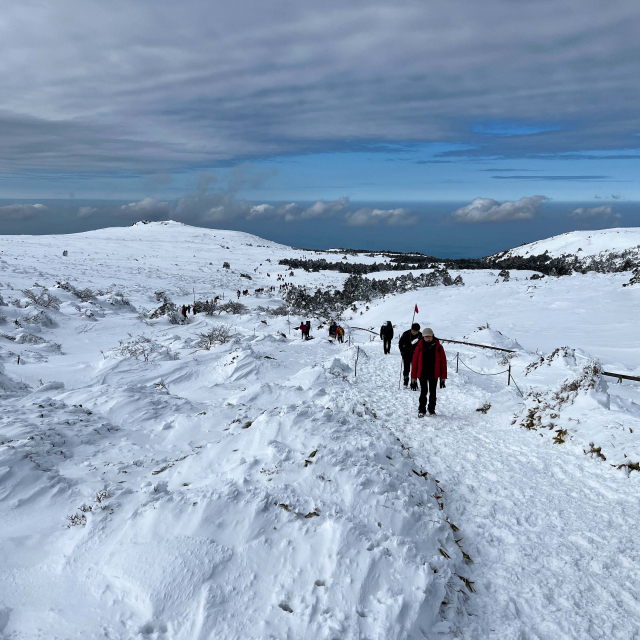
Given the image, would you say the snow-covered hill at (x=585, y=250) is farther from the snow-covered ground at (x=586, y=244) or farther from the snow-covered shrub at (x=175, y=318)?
the snow-covered shrub at (x=175, y=318)

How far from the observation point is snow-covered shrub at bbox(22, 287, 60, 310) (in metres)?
22.5

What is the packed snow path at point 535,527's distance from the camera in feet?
12.5

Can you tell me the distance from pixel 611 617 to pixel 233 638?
3.48m

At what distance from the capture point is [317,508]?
15.3 ft

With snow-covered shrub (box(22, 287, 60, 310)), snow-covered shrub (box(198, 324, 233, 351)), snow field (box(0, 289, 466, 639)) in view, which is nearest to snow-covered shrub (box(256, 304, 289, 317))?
→ snow-covered shrub (box(198, 324, 233, 351))

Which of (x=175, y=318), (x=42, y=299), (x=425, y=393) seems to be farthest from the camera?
(x=175, y=318)

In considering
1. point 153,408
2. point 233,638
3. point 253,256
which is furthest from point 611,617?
point 253,256

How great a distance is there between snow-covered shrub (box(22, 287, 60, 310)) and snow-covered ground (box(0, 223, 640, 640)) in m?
11.9

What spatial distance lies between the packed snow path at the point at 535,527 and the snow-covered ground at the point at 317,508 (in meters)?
0.02

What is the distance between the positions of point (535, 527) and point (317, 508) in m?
2.81

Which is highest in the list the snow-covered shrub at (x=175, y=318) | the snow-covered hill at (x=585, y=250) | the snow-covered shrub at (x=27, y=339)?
the snow-covered hill at (x=585, y=250)

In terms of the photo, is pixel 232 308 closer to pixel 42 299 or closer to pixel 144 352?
pixel 42 299

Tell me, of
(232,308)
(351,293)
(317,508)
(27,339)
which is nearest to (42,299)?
(27,339)

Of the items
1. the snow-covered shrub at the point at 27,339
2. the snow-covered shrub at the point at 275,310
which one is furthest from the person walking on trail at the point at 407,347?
the snow-covered shrub at the point at 275,310
